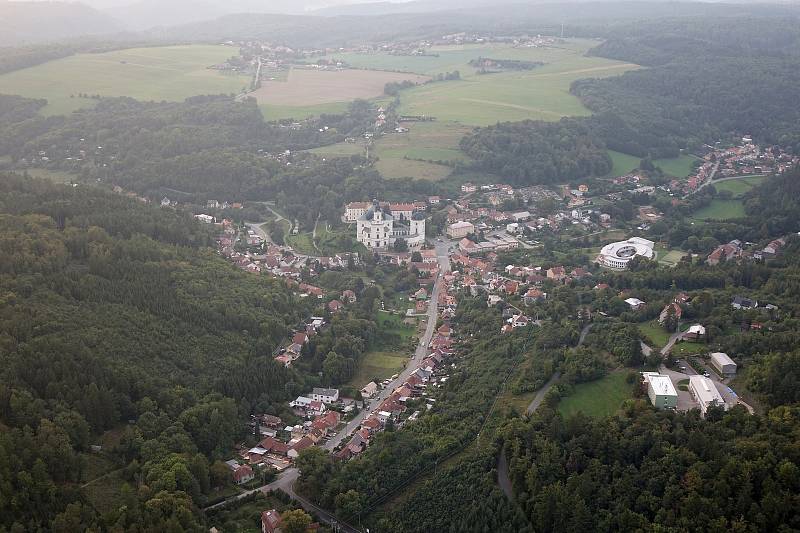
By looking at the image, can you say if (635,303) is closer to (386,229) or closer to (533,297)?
(533,297)

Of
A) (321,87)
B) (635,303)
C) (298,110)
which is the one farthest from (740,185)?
(321,87)

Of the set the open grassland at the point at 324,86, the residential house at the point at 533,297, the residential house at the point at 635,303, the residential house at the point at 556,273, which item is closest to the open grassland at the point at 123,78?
the open grassland at the point at 324,86

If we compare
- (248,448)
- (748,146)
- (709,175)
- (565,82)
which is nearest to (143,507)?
(248,448)

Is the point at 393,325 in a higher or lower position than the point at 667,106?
lower

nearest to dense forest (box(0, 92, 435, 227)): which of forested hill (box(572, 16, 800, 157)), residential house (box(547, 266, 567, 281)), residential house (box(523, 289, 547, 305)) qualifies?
residential house (box(547, 266, 567, 281))

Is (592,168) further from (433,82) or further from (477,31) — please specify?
(477,31)

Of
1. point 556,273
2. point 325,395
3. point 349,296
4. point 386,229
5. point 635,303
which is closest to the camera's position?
point 325,395

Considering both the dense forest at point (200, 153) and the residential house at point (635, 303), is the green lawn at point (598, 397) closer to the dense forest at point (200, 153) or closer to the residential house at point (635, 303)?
the residential house at point (635, 303)

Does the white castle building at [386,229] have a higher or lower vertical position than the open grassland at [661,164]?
higher
